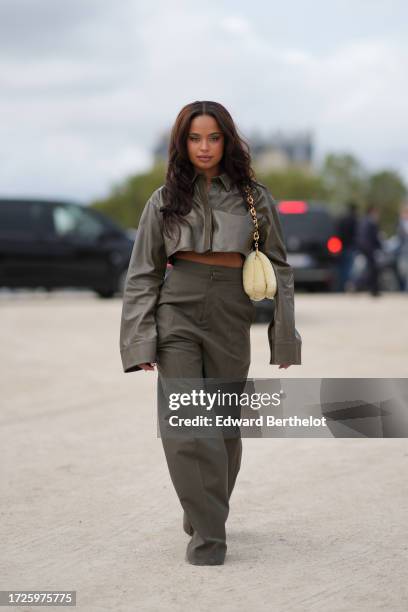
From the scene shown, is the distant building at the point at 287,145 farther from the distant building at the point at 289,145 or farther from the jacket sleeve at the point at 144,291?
the jacket sleeve at the point at 144,291

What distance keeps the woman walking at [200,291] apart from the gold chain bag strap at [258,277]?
53 millimetres

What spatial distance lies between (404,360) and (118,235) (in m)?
9.87

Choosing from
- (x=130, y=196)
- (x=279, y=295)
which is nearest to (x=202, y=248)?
(x=279, y=295)

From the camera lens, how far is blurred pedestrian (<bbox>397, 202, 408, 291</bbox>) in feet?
77.7

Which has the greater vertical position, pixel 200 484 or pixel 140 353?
pixel 140 353

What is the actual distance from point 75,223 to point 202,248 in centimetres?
1630

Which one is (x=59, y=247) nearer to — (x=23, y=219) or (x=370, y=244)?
(x=23, y=219)

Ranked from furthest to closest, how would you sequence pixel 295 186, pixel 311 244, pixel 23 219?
pixel 295 186, pixel 311 244, pixel 23 219

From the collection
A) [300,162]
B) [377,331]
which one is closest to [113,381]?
[377,331]

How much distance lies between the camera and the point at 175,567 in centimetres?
464

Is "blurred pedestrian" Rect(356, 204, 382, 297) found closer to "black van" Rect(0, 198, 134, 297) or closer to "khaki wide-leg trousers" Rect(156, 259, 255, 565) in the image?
"black van" Rect(0, 198, 134, 297)

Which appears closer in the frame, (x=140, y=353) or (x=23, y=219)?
(x=140, y=353)

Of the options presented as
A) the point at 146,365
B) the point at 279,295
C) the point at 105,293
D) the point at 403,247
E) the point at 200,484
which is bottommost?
the point at 105,293

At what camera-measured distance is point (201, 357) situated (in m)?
4.79
